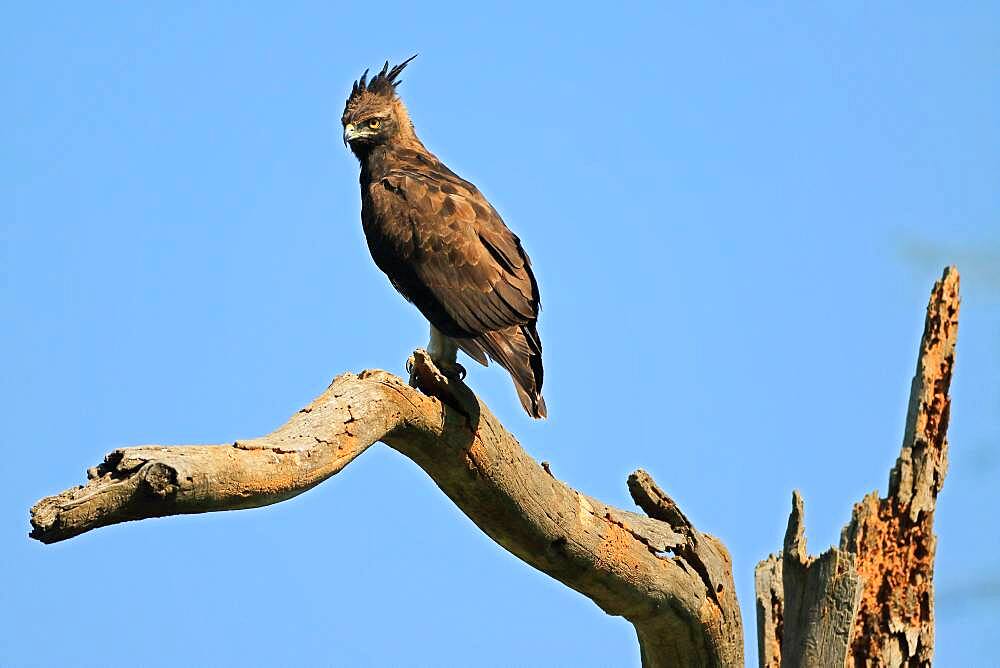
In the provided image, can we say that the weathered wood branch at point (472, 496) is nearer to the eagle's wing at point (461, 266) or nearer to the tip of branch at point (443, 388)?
the tip of branch at point (443, 388)

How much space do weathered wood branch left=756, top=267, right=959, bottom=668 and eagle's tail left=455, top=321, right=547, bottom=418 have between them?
5.11ft

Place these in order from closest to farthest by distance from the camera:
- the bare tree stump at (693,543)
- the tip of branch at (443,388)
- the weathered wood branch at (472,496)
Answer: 1. the weathered wood branch at (472,496)
2. the tip of branch at (443,388)
3. the bare tree stump at (693,543)

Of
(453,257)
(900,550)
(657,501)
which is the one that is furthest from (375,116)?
(900,550)

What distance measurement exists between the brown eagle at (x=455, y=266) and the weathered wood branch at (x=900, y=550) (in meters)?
1.80

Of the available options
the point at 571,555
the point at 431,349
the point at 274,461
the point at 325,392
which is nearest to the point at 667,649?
the point at 571,555

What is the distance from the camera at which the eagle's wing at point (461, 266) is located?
8.38 m

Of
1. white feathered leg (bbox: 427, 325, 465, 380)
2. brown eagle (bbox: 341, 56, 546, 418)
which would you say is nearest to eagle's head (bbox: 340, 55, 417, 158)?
brown eagle (bbox: 341, 56, 546, 418)

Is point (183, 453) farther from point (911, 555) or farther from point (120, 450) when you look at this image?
point (911, 555)

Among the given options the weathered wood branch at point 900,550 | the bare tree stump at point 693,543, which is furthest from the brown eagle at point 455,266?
the weathered wood branch at point 900,550

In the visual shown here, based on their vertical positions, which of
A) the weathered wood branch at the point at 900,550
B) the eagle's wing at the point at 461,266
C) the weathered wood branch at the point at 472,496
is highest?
the eagle's wing at the point at 461,266

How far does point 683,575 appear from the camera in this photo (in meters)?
8.45

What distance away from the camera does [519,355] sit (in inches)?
326

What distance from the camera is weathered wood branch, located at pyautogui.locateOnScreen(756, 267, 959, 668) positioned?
27.1 feet

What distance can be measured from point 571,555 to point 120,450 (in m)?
3.65
